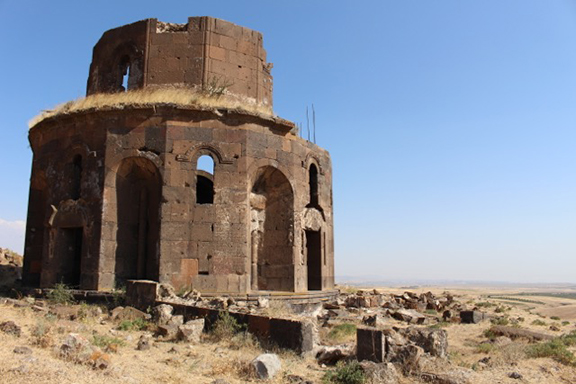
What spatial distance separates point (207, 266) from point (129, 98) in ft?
13.6

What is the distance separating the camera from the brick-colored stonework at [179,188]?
32.8 feet

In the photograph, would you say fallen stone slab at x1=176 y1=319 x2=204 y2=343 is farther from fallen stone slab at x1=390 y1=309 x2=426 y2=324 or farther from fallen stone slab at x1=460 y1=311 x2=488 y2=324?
fallen stone slab at x1=460 y1=311 x2=488 y2=324

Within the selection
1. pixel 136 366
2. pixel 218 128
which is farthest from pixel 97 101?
pixel 136 366

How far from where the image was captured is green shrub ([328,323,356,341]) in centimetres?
736

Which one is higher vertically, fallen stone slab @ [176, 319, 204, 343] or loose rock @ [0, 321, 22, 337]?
loose rock @ [0, 321, 22, 337]

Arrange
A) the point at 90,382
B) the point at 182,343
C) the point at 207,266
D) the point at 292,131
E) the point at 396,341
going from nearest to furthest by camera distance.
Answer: the point at 90,382 < the point at 396,341 < the point at 182,343 < the point at 207,266 < the point at 292,131

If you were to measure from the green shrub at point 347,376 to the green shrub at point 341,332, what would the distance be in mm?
2473

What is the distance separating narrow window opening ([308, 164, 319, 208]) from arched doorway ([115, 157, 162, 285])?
382cm

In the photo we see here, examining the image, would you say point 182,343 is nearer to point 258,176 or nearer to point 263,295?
point 263,295

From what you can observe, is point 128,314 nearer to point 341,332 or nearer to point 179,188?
point 179,188

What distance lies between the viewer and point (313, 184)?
12336 mm

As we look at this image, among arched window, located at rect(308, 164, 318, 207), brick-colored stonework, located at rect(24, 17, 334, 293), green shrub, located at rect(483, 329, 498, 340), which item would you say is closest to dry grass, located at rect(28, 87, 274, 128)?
brick-colored stonework, located at rect(24, 17, 334, 293)

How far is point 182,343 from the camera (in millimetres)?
6398

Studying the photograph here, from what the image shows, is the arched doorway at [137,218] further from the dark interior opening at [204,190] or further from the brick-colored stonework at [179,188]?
the dark interior opening at [204,190]
